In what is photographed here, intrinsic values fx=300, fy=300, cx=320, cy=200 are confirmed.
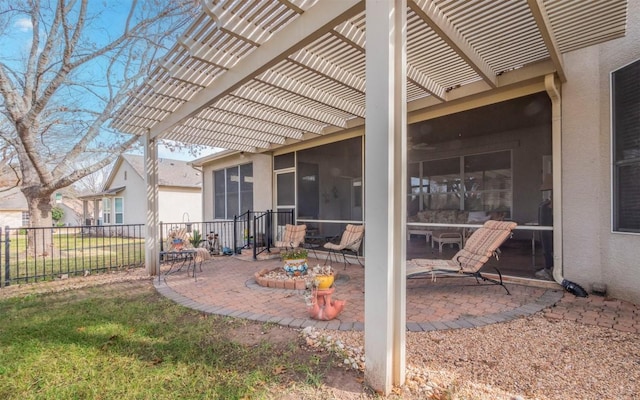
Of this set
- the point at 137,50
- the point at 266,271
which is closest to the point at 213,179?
the point at 137,50

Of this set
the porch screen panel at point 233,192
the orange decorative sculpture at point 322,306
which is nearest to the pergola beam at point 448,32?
the orange decorative sculpture at point 322,306

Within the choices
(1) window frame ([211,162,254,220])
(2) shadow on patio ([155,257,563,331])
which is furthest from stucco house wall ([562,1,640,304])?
(1) window frame ([211,162,254,220])

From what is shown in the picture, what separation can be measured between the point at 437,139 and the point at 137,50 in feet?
30.3

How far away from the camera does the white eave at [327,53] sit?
2.90 metres

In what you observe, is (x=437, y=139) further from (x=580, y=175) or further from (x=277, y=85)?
(x=277, y=85)

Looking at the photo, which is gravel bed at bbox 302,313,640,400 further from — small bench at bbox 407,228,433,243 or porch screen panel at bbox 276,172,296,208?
porch screen panel at bbox 276,172,296,208

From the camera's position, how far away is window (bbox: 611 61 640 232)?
3.64m

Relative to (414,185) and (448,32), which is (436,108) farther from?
(448,32)

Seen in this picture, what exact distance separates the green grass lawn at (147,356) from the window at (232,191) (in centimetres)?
640

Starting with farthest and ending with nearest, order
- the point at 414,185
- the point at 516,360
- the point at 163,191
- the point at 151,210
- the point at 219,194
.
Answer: the point at 163,191 < the point at 219,194 < the point at 414,185 < the point at 151,210 < the point at 516,360

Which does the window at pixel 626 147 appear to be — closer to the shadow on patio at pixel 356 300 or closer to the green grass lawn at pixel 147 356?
the shadow on patio at pixel 356 300

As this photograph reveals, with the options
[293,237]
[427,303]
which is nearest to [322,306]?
[427,303]

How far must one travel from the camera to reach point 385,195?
6.84ft

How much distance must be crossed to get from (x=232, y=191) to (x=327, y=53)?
7.85 m
